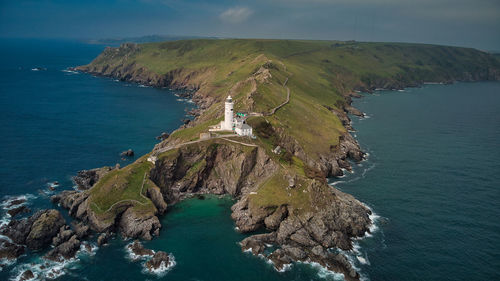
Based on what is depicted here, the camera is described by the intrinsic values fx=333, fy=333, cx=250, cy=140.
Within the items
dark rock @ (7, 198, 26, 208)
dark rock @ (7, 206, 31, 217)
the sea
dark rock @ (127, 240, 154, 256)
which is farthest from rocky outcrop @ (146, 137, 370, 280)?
dark rock @ (7, 198, 26, 208)

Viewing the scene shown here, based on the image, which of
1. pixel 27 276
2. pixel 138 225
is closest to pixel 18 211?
pixel 27 276

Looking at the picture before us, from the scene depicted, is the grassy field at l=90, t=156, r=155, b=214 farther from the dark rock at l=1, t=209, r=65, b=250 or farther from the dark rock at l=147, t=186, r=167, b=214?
the dark rock at l=1, t=209, r=65, b=250

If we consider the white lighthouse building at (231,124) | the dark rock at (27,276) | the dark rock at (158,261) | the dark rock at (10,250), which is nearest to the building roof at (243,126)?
the white lighthouse building at (231,124)

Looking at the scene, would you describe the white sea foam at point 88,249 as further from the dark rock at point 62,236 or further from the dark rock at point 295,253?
the dark rock at point 295,253

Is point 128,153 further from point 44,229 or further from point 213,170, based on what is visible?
point 44,229

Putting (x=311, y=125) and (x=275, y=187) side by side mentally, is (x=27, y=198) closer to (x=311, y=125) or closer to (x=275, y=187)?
(x=275, y=187)

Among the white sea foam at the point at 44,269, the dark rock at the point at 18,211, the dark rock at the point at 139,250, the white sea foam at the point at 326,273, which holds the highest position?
the dark rock at the point at 18,211
